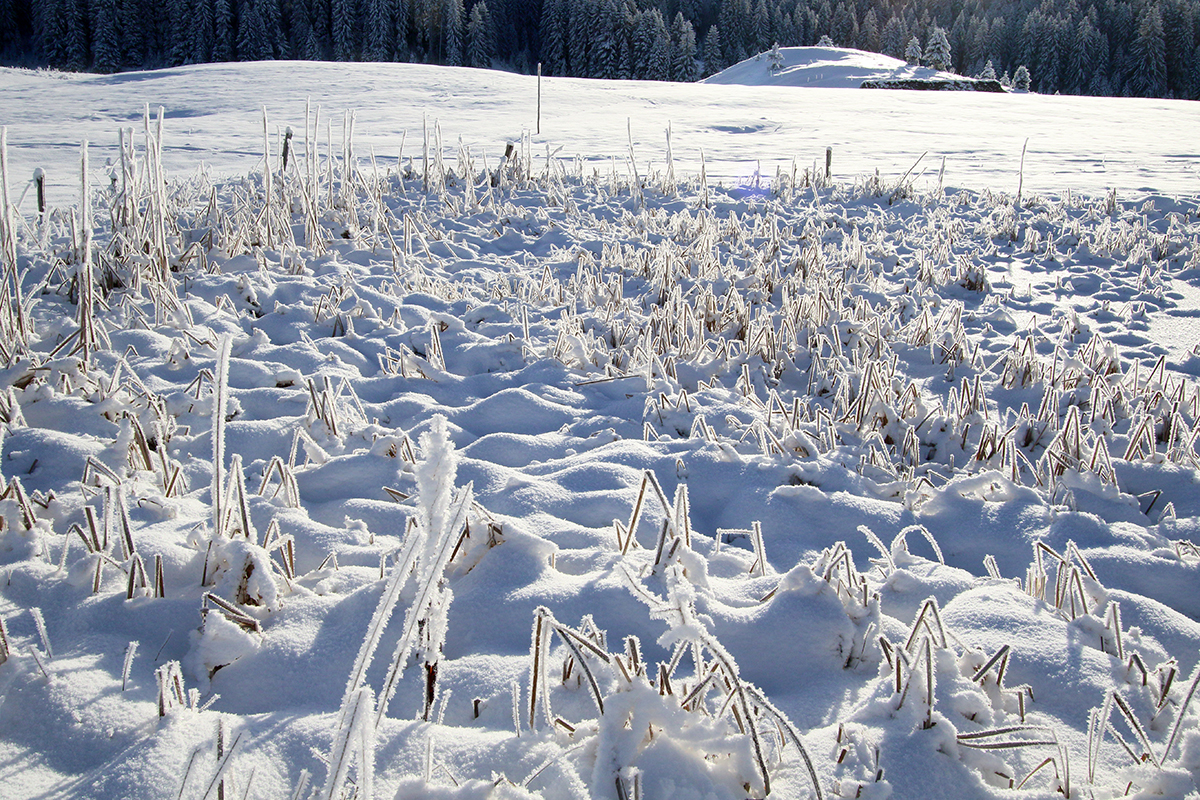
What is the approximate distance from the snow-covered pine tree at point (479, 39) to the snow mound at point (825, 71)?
2758cm

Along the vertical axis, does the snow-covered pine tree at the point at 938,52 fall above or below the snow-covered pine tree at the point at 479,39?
below

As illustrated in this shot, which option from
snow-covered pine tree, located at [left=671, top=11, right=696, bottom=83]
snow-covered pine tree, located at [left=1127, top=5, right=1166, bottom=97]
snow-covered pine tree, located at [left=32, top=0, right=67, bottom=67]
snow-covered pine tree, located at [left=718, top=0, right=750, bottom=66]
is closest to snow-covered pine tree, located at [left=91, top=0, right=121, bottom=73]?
snow-covered pine tree, located at [left=32, top=0, right=67, bottom=67]

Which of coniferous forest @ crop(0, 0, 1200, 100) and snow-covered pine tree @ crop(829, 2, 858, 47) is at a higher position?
snow-covered pine tree @ crop(829, 2, 858, 47)

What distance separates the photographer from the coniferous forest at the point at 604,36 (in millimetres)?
52844

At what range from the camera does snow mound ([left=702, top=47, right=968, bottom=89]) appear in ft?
114

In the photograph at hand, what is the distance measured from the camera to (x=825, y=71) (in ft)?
121

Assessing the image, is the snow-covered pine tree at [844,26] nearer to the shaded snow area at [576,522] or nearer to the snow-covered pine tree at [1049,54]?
the snow-covered pine tree at [1049,54]

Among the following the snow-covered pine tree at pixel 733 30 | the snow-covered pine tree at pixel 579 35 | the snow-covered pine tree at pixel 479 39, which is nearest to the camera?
the snow-covered pine tree at pixel 479 39

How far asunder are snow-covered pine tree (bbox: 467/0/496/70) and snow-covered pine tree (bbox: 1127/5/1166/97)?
57714 millimetres

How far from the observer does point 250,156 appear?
9.14m

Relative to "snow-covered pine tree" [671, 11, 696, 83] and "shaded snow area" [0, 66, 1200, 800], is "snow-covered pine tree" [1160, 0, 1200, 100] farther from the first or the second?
"shaded snow area" [0, 66, 1200, 800]

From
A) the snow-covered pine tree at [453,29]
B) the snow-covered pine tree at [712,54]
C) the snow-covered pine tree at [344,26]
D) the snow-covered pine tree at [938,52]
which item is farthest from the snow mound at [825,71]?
the snow-covered pine tree at [344,26]

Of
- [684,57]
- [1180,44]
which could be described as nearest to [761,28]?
[684,57]

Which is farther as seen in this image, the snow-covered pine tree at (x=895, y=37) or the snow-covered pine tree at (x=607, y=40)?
the snow-covered pine tree at (x=895, y=37)
